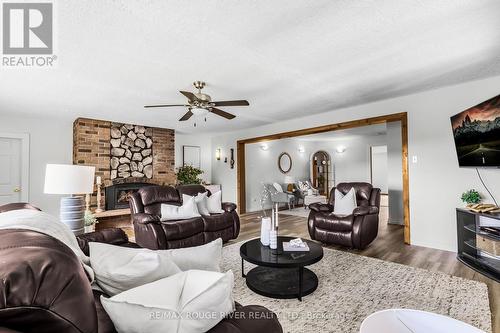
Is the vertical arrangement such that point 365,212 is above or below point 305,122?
below

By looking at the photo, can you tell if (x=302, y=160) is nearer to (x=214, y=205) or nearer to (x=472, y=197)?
(x=214, y=205)

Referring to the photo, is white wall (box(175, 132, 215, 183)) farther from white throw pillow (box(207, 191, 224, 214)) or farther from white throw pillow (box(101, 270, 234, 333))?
white throw pillow (box(101, 270, 234, 333))

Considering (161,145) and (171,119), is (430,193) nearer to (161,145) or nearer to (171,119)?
(171,119)

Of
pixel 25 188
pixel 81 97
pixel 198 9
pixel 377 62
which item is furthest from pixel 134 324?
pixel 25 188

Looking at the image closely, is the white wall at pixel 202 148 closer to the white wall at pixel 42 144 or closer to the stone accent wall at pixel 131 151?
the stone accent wall at pixel 131 151

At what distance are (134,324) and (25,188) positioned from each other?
563 cm

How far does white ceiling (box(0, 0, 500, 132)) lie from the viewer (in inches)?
71.8

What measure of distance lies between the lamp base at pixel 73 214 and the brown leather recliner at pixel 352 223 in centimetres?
299

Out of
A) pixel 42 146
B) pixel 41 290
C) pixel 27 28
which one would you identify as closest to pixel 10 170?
pixel 42 146

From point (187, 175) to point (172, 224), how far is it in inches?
135

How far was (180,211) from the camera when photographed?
3.56m

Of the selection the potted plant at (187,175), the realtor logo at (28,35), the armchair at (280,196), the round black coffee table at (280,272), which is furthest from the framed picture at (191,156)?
the round black coffee table at (280,272)

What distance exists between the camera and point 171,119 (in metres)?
5.27

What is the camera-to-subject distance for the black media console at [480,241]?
104 inches
